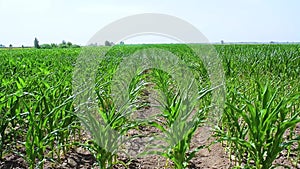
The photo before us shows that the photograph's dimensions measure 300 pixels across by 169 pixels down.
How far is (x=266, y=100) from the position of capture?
224 cm

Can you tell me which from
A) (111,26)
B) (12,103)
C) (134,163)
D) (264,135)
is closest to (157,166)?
(134,163)

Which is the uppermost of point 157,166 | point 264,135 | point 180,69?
point 180,69

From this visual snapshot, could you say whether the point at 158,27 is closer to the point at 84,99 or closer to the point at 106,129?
the point at 84,99

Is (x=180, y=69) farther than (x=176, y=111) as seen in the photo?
Yes

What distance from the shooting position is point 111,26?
15.9 ft

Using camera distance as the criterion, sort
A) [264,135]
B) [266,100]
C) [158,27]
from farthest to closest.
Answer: [158,27], [266,100], [264,135]

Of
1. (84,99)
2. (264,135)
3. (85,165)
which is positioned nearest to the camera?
(264,135)

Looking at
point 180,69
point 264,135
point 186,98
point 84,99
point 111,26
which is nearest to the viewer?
point 264,135

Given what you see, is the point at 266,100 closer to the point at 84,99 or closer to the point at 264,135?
the point at 264,135

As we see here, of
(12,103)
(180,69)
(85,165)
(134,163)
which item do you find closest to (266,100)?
(134,163)

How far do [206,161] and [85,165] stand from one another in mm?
1129

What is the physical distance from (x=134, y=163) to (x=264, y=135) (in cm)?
141

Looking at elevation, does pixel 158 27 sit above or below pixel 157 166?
above

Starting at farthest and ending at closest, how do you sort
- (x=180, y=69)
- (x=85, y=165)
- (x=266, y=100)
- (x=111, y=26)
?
(x=180, y=69) → (x=111, y=26) → (x=85, y=165) → (x=266, y=100)
